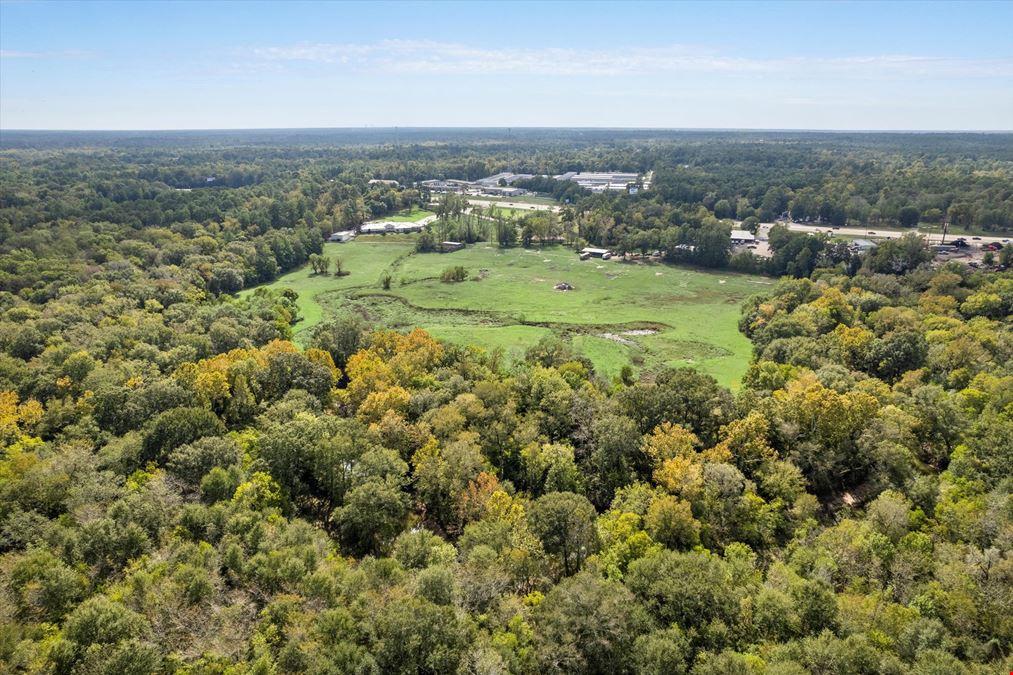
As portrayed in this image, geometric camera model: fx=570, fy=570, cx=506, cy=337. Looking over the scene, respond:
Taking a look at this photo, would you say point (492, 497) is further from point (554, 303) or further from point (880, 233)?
point (880, 233)

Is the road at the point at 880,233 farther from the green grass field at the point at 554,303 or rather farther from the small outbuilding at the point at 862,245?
the green grass field at the point at 554,303

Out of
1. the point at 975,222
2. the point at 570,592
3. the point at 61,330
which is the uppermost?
the point at 975,222

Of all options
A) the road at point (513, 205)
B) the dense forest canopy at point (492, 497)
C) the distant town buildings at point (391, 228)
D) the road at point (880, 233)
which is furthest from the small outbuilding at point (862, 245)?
the distant town buildings at point (391, 228)

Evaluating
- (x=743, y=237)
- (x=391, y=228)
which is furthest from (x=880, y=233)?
(x=391, y=228)

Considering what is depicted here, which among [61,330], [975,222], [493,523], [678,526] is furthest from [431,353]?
[975,222]

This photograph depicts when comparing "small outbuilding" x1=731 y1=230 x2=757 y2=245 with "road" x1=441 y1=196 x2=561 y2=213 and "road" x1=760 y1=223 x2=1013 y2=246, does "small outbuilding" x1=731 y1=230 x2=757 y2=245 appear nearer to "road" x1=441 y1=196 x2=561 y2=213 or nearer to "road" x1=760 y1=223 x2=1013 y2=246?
"road" x1=760 y1=223 x2=1013 y2=246

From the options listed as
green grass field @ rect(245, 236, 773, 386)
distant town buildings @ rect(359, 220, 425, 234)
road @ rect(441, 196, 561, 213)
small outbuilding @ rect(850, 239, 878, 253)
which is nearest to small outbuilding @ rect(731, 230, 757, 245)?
small outbuilding @ rect(850, 239, 878, 253)

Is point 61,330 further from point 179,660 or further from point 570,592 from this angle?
point 570,592
